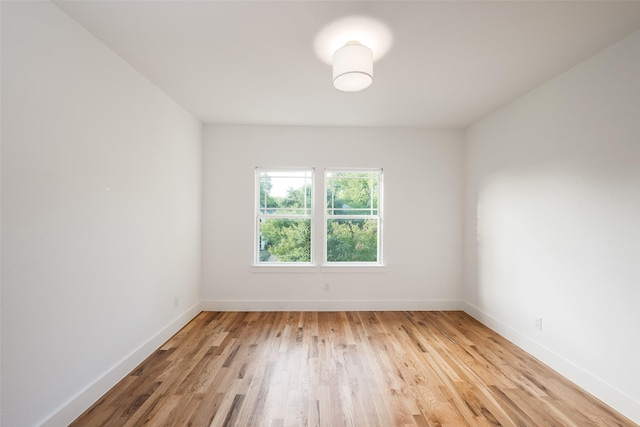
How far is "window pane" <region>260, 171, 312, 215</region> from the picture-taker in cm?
415

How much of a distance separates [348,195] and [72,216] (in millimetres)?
3134

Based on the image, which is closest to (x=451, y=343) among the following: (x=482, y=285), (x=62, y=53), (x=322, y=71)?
(x=482, y=285)

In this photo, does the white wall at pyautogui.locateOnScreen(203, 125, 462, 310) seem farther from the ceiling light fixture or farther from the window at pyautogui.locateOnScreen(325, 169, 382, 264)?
the ceiling light fixture

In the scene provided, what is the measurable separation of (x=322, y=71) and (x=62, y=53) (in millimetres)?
1806

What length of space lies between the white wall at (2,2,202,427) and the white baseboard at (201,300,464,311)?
3.66ft

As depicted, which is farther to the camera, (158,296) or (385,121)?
(385,121)

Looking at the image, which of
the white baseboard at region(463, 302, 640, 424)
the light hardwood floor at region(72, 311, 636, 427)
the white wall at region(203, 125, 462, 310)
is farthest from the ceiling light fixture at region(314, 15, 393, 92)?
the white baseboard at region(463, 302, 640, 424)

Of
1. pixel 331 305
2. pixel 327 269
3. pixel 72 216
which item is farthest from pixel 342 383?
pixel 72 216

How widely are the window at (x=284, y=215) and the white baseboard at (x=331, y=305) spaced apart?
0.60 metres

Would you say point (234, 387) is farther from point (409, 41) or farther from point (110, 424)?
point (409, 41)

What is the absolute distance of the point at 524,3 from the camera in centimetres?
167

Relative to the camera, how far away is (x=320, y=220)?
411cm

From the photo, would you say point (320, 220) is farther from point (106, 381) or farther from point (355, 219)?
point (106, 381)

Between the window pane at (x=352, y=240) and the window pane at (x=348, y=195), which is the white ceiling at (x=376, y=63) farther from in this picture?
the window pane at (x=352, y=240)
